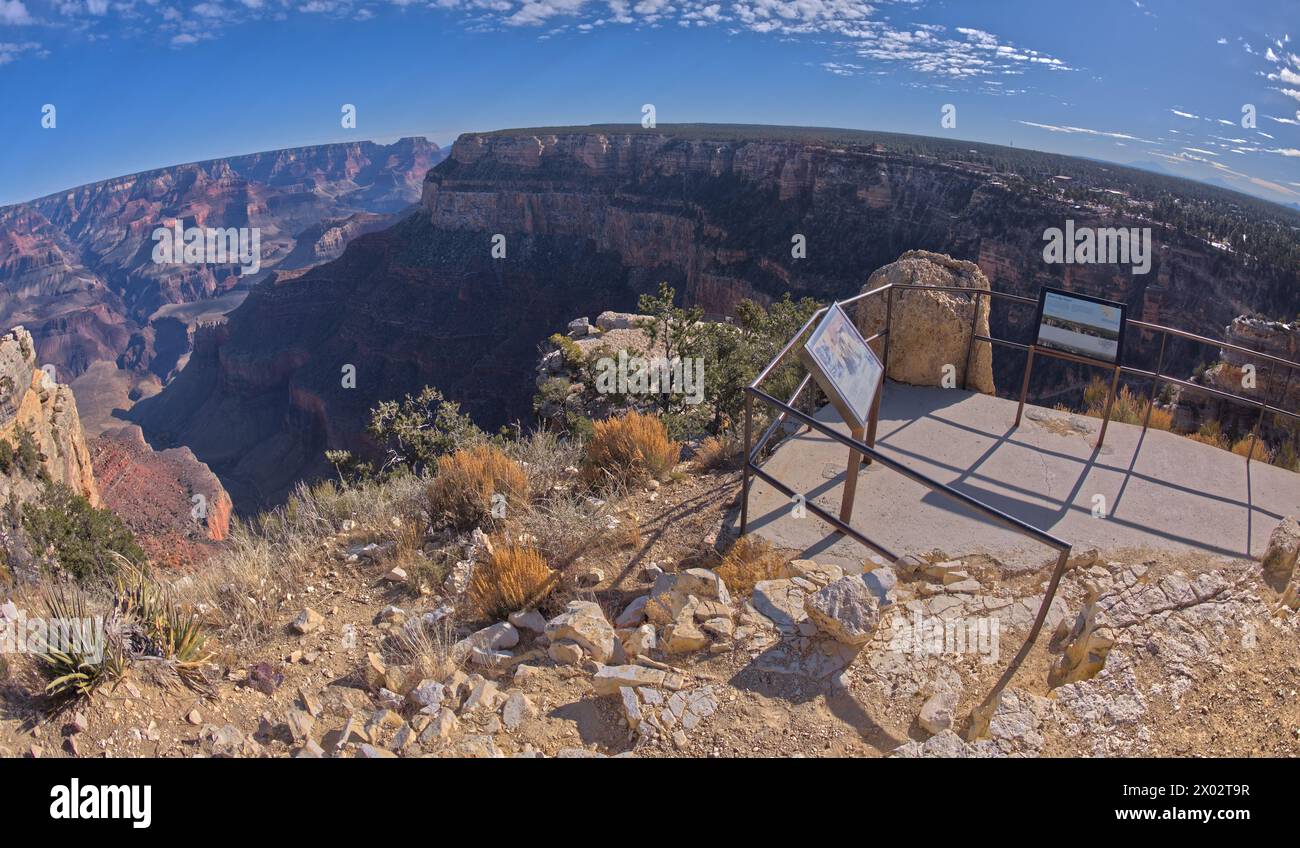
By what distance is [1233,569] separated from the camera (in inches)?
167

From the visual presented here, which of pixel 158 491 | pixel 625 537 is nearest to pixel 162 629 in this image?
pixel 625 537

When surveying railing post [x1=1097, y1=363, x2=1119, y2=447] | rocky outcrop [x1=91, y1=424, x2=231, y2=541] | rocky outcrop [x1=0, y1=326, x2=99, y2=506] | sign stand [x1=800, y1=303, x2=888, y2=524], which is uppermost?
sign stand [x1=800, y1=303, x2=888, y2=524]

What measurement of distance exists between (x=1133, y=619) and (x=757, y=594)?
6.55ft

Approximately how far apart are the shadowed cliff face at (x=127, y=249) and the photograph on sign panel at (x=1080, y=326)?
5179 inches

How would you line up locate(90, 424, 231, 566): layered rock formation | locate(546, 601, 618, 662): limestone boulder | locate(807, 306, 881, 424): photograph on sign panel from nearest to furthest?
locate(546, 601, 618, 662): limestone boulder → locate(807, 306, 881, 424): photograph on sign panel → locate(90, 424, 231, 566): layered rock formation

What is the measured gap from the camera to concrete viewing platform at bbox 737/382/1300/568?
15.2 ft

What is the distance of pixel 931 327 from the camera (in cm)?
712

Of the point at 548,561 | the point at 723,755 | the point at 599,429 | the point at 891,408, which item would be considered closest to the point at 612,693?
the point at 723,755

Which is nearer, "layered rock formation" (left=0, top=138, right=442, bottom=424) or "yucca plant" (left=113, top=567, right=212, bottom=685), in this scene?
"yucca plant" (left=113, top=567, right=212, bottom=685)

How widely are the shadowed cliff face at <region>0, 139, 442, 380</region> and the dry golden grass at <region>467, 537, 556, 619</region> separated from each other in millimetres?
129689

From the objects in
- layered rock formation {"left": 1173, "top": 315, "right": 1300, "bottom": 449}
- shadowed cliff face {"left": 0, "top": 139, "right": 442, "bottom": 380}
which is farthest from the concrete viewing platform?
shadowed cliff face {"left": 0, "top": 139, "right": 442, "bottom": 380}

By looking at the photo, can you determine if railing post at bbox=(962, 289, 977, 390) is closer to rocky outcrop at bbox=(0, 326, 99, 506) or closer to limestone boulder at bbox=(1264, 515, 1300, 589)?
limestone boulder at bbox=(1264, 515, 1300, 589)

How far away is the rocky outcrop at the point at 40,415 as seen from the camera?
15391 millimetres

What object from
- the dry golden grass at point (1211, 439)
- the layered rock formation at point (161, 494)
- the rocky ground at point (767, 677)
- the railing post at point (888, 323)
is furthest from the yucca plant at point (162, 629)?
the layered rock formation at point (161, 494)
